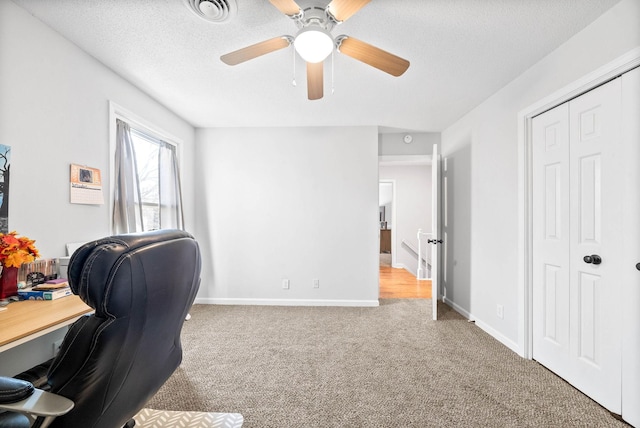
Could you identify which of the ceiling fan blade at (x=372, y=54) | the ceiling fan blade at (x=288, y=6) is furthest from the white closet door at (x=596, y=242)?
the ceiling fan blade at (x=288, y=6)

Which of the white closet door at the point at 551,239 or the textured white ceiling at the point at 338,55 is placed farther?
the white closet door at the point at 551,239

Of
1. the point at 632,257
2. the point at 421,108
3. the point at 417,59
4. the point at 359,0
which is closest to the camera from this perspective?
the point at 359,0

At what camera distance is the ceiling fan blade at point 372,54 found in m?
1.72

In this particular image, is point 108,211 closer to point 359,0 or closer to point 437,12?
point 359,0

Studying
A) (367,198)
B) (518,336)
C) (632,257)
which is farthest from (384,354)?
(367,198)

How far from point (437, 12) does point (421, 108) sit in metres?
1.62

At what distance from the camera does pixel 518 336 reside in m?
2.51

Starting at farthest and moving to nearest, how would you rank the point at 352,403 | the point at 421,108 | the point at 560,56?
the point at 421,108 < the point at 560,56 < the point at 352,403

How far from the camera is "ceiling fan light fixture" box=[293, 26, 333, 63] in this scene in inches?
60.8

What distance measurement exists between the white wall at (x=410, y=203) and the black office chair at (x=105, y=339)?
6.32 m

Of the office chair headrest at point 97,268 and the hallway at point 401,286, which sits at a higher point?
the office chair headrest at point 97,268

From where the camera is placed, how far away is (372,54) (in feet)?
5.86

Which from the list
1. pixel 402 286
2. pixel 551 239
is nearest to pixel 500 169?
pixel 551 239

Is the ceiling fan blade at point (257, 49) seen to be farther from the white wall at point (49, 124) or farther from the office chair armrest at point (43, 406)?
the office chair armrest at point (43, 406)
